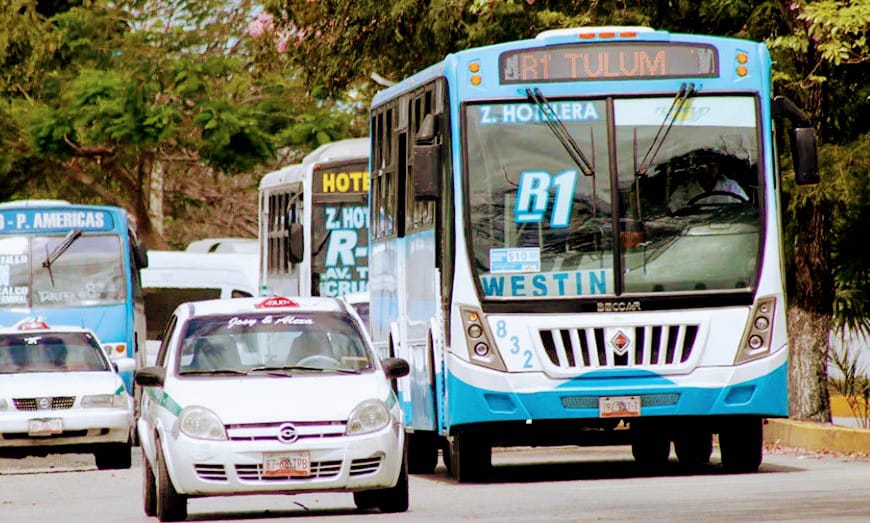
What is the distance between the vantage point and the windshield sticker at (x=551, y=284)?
15492 mm

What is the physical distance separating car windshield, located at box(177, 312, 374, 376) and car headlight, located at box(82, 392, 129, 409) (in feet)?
26.2

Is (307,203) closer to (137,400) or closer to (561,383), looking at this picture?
(137,400)

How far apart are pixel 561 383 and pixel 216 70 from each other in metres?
22.4

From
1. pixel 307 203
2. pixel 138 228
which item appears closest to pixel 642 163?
pixel 307 203

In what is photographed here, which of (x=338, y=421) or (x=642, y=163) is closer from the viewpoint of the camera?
(x=338, y=421)

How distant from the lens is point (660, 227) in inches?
618

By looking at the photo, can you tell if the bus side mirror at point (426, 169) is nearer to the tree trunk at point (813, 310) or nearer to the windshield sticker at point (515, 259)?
the windshield sticker at point (515, 259)

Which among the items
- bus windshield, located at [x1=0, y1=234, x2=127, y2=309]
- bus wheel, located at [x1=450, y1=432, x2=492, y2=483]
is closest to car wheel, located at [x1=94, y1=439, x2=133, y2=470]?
bus windshield, located at [x1=0, y1=234, x2=127, y2=309]

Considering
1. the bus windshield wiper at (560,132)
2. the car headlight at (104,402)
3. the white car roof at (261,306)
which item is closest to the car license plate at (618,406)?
the bus windshield wiper at (560,132)

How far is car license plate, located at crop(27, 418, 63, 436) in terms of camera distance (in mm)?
21562

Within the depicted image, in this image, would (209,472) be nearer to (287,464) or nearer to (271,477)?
(271,477)

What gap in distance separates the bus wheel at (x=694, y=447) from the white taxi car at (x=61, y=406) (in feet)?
21.7

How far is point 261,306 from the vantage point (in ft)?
46.7

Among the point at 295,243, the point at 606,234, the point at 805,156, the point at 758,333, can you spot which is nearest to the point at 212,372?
the point at 606,234
